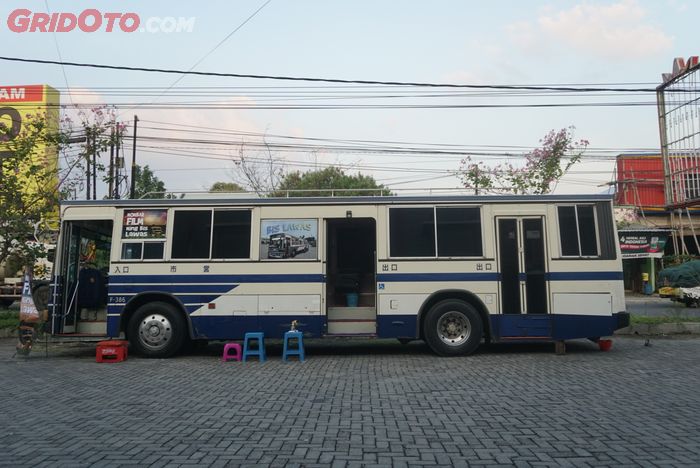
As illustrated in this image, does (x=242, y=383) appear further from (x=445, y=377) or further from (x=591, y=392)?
(x=591, y=392)

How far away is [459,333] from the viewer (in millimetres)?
10211

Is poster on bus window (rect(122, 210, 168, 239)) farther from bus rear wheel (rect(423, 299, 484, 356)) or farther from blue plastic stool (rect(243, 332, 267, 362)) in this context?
bus rear wheel (rect(423, 299, 484, 356))

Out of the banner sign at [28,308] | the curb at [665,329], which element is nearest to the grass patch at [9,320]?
the banner sign at [28,308]

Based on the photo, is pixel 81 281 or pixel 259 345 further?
pixel 81 281

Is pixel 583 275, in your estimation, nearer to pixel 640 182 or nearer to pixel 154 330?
pixel 154 330

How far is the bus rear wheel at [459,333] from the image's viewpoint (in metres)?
10.1

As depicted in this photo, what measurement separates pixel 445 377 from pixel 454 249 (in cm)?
290

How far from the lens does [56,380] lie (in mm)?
8391

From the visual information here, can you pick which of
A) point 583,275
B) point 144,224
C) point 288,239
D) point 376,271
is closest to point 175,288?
point 144,224

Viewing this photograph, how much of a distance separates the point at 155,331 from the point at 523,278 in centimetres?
716

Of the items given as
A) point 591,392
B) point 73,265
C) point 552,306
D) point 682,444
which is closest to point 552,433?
point 682,444

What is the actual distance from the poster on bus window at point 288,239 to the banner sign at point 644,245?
81.6 ft

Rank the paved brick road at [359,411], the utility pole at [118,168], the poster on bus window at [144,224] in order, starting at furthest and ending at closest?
the utility pole at [118,168]
the poster on bus window at [144,224]
the paved brick road at [359,411]

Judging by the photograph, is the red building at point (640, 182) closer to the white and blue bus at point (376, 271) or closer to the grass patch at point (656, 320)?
the grass patch at point (656, 320)
